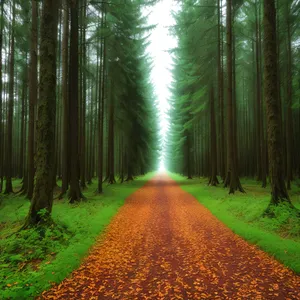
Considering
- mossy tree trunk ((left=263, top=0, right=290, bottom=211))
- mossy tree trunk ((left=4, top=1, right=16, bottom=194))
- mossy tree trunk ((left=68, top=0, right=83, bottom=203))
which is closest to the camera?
mossy tree trunk ((left=263, top=0, right=290, bottom=211))

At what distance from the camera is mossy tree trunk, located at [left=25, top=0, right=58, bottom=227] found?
6668mm

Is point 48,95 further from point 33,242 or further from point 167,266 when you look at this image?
point 167,266

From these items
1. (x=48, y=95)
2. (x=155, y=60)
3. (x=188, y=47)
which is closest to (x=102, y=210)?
(x=48, y=95)

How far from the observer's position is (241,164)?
35.9m

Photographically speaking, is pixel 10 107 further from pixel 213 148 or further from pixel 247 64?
pixel 247 64

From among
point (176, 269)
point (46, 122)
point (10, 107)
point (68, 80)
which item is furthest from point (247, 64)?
point (176, 269)

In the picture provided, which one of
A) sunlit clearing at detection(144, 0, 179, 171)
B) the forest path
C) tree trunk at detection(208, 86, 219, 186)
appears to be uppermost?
sunlit clearing at detection(144, 0, 179, 171)

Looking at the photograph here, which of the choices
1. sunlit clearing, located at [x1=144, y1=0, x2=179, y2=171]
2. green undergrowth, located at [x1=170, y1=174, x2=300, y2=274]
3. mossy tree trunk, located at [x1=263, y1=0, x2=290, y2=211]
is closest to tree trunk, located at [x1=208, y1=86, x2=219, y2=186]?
sunlit clearing, located at [x1=144, y1=0, x2=179, y2=171]

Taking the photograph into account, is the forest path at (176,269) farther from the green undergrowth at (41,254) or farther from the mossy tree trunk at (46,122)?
the mossy tree trunk at (46,122)

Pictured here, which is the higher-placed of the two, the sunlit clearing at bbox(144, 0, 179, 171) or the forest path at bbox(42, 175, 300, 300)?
the sunlit clearing at bbox(144, 0, 179, 171)

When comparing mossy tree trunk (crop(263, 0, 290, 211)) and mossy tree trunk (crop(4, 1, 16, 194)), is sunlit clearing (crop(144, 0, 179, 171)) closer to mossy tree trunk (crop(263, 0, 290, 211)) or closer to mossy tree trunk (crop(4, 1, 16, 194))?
mossy tree trunk (crop(263, 0, 290, 211))

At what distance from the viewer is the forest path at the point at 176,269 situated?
3.54 m

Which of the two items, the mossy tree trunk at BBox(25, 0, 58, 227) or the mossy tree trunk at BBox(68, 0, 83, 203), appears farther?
the mossy tree trunk at BBox(68, 0, 83, 203)

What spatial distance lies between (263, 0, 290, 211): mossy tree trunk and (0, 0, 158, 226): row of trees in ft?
21.4
